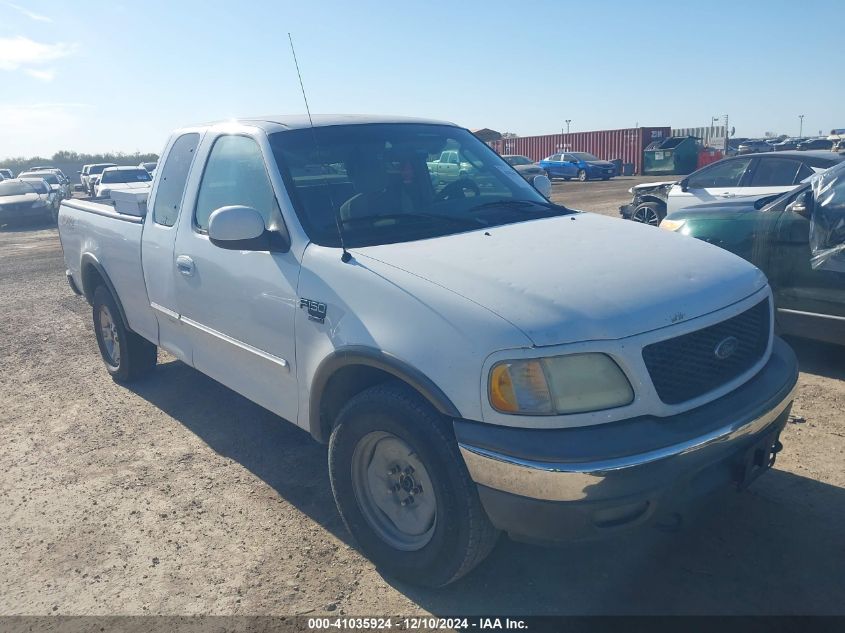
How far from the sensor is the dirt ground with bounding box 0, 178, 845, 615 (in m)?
2.98

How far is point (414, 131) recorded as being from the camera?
429 centimetres

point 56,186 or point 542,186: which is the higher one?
point 542,186

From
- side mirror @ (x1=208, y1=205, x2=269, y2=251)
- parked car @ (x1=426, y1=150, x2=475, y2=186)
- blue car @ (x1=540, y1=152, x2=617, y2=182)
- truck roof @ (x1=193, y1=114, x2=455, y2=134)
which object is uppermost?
truck roof @ (x1=193, y1=114, x2=455, y2=134)

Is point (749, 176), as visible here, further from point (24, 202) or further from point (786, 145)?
point (786, 145)

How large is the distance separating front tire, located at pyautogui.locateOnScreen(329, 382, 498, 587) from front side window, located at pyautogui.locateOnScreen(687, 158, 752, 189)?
849 centimetres

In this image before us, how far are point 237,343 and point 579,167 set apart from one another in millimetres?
34013

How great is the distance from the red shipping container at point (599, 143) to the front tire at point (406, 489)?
3672 cm

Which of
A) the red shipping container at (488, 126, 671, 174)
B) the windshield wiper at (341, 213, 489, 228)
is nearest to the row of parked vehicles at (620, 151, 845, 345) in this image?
the windshield wiper at (341, 213, 489, 228)

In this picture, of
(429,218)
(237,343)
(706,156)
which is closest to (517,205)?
(429,218)

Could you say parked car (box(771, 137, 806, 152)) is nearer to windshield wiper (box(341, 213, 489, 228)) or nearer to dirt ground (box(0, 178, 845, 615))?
dirt ground (box(0, 178, 845, 615))

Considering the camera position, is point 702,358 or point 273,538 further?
point 273,538

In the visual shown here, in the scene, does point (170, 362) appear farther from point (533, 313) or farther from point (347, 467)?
point (533, 313)

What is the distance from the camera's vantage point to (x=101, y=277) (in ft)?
18.8

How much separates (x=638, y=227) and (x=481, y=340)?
5.30ft
